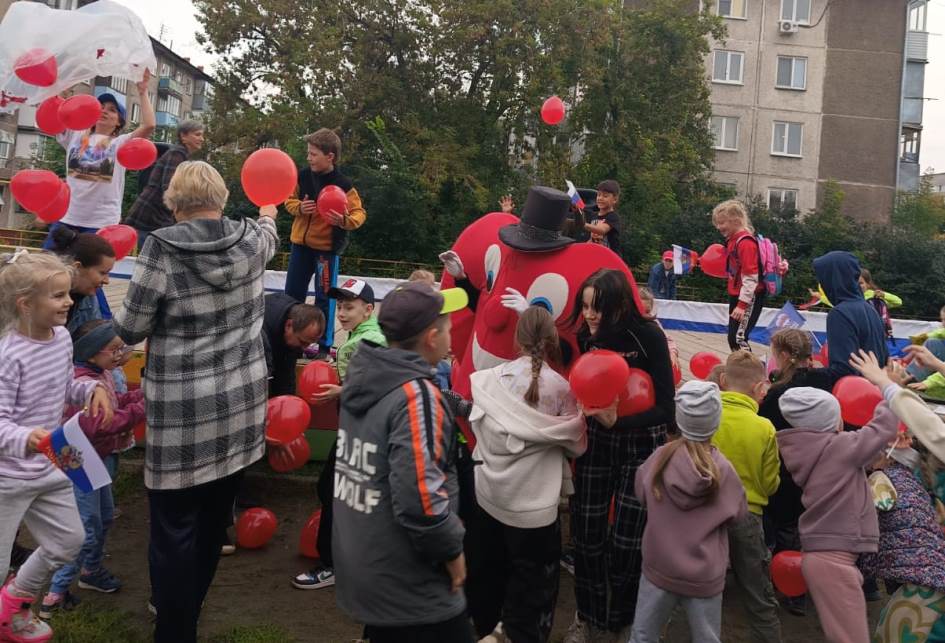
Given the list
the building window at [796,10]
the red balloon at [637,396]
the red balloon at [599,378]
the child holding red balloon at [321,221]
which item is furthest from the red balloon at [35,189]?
the building window at [796,10]

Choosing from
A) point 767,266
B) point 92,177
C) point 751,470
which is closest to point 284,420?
point 751,470

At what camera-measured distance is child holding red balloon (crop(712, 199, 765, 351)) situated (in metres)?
6.86

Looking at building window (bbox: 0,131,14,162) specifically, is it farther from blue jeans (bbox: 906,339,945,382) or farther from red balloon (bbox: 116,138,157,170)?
blue jeans (bbox: 906,339,945,382)

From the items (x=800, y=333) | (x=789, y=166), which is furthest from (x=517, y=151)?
(x=800, y=333)

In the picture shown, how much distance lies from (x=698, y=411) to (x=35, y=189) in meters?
4.52

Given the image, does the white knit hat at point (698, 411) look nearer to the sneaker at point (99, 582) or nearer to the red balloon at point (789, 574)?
the red balloon at point (789, 574)

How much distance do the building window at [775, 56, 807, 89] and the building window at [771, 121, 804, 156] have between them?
1623mm

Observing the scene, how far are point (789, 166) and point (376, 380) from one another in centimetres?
3344

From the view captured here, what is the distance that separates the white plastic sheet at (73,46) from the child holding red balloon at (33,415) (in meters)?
2.76

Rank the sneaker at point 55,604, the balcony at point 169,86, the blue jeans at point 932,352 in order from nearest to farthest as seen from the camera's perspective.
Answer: the sneaker at point 55,604 < the blue jeans at point 932,352 < the balcony at point 169,86

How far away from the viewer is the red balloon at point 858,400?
3.93 metres

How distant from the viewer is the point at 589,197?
27.9 ft

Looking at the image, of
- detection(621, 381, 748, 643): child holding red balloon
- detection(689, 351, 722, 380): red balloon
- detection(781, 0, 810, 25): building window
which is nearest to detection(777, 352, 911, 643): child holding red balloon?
detection(621, 381, 748, 643): child holding red balloon

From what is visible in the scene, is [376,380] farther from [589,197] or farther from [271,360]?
[589,197]
